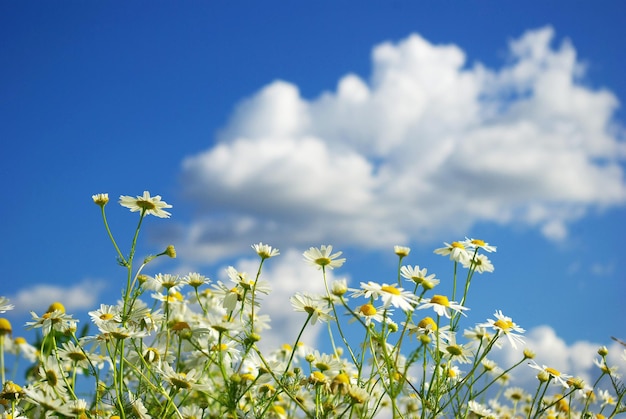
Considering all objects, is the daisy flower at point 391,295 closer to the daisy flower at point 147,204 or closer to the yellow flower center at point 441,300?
the yellow flower center at point 441,300

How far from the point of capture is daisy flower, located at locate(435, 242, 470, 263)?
3555 millimetres

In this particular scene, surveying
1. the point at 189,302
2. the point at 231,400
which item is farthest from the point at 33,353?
the point at 231,400

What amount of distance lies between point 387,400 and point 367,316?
6.82ft

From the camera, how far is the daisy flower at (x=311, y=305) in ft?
9.93

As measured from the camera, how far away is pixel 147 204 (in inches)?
132

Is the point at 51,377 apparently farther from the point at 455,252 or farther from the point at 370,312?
the point at 455,252

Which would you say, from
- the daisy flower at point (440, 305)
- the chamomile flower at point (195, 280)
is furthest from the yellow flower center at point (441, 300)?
the chamomile flower at point (195, 280)

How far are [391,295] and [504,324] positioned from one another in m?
0.76

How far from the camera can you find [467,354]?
333 cm

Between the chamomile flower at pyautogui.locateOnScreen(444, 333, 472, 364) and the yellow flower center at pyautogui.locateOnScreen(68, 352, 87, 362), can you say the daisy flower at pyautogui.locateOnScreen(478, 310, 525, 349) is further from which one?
the yellow flower center at pyautogui.locateOnScreen(68, 352, 87, 362)

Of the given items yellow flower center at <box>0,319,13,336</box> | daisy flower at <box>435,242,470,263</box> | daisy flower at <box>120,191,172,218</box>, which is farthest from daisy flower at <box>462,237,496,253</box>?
yellow flower center at <box>0,319,13,336</box>

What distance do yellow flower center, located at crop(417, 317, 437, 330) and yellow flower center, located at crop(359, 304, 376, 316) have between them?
24cm

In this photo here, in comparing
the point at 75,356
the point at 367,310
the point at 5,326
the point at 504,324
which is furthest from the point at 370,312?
the point at 5,326

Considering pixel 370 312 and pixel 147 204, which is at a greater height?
pixel 147 204
